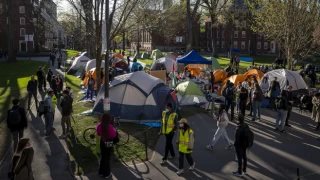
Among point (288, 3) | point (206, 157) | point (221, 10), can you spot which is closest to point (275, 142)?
point (206, 157)

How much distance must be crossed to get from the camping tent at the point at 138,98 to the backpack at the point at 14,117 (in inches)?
202

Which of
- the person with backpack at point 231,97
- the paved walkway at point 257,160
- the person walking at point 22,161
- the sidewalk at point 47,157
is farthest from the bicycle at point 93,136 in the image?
the person with backpack at point 231,97

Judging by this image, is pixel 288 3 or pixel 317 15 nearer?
pixel 288 3

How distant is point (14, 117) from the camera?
29.7 feet

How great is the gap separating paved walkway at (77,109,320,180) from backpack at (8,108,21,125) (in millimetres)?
2577

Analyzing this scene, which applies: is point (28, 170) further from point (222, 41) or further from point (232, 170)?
point (222, 41)

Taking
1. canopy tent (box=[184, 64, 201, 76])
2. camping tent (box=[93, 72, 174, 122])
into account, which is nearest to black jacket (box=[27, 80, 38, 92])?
camping tent (box=[93, 72, 174, 122])

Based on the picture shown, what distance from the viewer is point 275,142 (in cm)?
1125

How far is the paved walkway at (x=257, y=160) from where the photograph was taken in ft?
27.7

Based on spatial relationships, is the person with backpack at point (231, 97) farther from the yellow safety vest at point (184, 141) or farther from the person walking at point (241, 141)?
the yellow safety vest at point (184, 141)

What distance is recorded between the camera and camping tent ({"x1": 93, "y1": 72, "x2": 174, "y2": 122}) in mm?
13570

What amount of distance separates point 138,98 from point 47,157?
5.00 metres

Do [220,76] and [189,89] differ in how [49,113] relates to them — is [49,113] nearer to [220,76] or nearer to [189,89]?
[189,89]

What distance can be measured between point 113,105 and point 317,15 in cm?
1776
